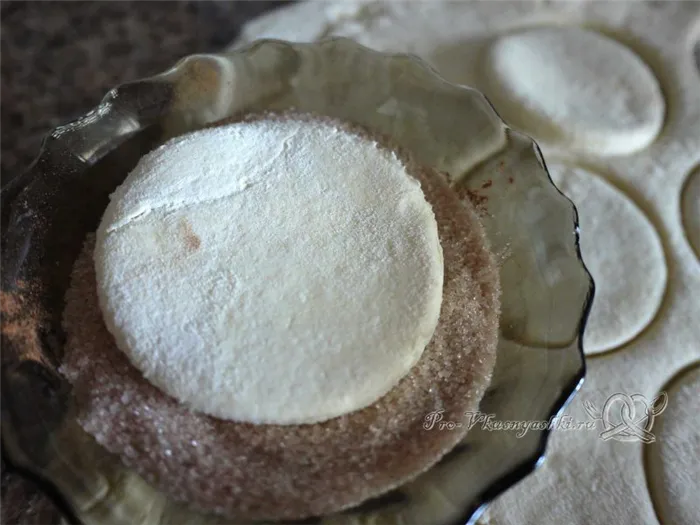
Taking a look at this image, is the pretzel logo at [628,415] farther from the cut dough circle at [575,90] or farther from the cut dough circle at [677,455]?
the cut dough circle at [575,90]

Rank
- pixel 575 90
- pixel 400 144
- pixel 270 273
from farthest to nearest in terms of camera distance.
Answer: pixel 575 90, pixel 400 144, pixel 270 273

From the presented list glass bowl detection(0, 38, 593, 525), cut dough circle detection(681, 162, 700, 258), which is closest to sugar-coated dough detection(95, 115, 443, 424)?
glass bowl detection(0, 38, 593, 525)

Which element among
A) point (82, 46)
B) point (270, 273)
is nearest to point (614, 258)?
point (270, 273)

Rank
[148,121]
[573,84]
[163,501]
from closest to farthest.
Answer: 1. [163,501]
2. [148,121]
3. [573,84]

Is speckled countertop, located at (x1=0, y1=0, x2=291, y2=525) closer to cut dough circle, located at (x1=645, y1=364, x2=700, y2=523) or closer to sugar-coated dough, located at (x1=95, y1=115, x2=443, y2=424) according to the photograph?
sugar-coated dough, located at (x1=95, y1=115, x2=443, y2=424)

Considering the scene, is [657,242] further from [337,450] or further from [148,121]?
[148,121]

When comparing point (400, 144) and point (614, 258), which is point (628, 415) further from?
point (400, 144)

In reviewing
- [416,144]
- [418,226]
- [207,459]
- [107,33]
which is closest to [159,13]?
[107,33]
